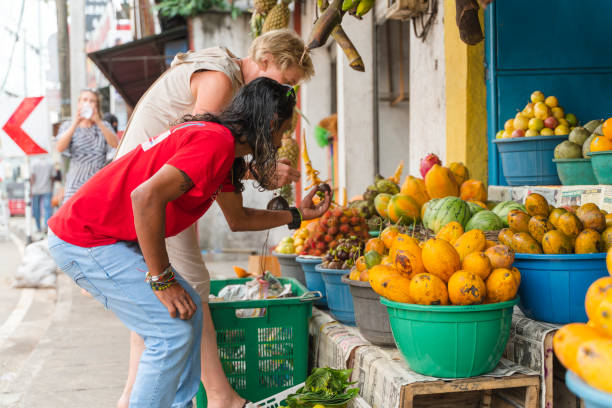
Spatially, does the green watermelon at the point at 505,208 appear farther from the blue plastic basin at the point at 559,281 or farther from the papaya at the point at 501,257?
the papaya at the point at 501,257

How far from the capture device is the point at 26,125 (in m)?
8.71

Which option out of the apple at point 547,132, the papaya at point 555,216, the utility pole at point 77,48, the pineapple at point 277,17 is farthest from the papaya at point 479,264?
the utility pole at point 77,48

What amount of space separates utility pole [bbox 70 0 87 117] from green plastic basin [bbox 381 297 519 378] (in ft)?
33.0

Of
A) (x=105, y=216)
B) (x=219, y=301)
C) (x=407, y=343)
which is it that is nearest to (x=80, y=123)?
(x=219, y=301)

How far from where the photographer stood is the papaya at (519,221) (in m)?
2.50

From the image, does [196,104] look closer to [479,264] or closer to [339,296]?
[339,296]

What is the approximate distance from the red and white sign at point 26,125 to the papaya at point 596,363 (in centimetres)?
881

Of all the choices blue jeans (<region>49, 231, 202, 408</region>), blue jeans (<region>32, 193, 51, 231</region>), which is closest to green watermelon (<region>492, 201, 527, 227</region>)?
blue jeans (<region>49, 231, 202, 408</region>)

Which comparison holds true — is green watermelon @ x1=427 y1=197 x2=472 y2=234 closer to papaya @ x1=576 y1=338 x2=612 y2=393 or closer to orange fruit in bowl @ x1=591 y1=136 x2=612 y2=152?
orange fruit in bowl @ x1=591 y1=136 x2=612 y2=152

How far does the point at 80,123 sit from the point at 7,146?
2.97 meters

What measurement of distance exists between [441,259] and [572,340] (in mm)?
1052

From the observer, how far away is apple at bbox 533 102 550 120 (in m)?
3.65

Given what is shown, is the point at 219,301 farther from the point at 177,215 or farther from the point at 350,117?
the point at 350,117

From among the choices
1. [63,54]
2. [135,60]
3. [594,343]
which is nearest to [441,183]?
[594,343]
